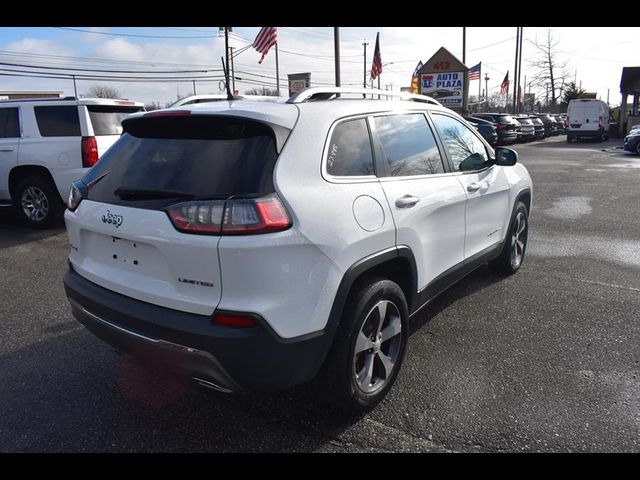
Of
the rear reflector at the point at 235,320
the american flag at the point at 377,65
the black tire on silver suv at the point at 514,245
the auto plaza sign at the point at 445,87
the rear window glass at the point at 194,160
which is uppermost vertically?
the american flag at the point at 377,65

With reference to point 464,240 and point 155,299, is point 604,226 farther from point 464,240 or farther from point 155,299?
point 155,299

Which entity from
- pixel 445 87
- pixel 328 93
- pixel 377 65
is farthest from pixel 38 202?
pixel 377 65

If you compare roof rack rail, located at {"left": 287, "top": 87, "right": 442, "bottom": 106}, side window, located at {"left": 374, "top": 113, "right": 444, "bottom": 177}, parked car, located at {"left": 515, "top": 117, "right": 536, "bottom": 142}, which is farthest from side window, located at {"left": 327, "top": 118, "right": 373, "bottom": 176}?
parked car, located at {"left": 515, "top": 117, "right": 536, "bottom": 142}

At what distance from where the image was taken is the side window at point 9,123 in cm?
763

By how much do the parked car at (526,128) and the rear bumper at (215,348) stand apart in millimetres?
30478

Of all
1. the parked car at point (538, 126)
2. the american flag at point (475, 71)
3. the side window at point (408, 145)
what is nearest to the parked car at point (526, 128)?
the parked car at point (538, 126)

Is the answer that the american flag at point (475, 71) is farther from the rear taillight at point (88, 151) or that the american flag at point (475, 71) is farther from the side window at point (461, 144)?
the side window at point (461, 144)

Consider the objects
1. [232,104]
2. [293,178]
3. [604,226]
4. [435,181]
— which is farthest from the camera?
[604,226]

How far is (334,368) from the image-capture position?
2.58m

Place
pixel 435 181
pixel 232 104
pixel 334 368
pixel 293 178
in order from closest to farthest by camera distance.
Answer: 1. pixel 293 178
2. pixel 334 368
3. pixel 232 104
4. pixel 435 181
